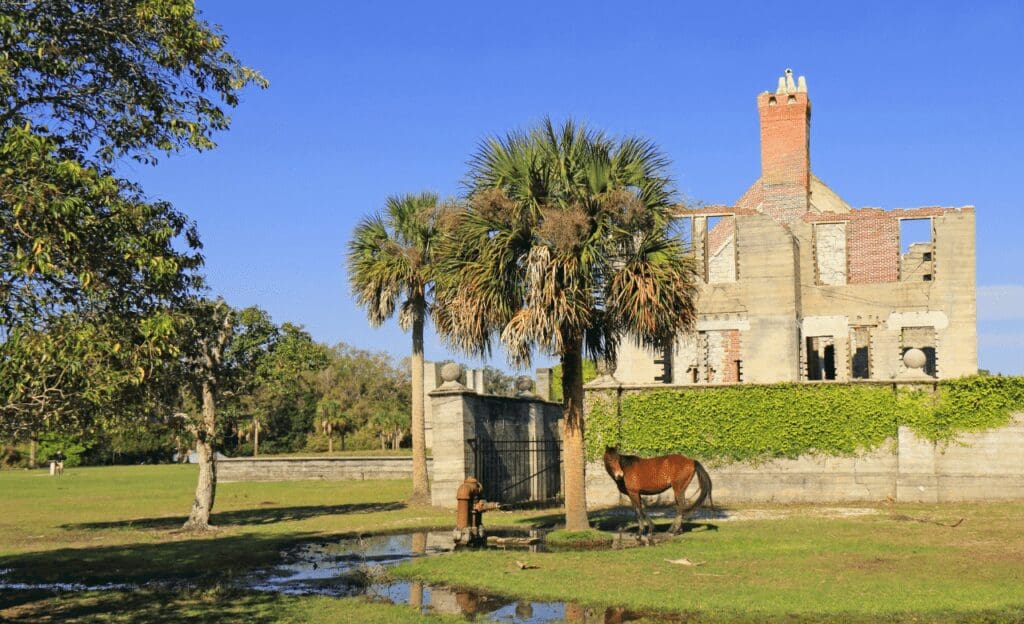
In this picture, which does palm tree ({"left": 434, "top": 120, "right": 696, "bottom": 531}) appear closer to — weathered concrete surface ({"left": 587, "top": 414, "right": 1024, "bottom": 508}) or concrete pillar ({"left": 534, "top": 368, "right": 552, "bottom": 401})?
weathered concrete surface ({"left": 587, "top": 414, "right": 1024, "bottom": 508})

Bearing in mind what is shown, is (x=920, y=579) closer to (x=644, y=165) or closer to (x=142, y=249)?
(x=644, y=165)

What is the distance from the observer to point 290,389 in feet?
85.4

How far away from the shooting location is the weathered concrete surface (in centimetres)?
2547

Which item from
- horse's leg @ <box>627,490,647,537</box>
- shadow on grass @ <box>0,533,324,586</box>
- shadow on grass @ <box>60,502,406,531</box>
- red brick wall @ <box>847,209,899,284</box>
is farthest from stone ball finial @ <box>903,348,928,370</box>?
shadow on grass @ <box>0,533,324,586</box>

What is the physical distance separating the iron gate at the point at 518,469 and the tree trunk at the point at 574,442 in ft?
24.8

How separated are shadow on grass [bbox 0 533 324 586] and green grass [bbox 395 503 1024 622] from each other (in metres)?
3.01

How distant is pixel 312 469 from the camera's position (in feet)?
153

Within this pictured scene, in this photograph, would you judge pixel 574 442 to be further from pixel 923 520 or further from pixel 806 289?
pixel 806 289

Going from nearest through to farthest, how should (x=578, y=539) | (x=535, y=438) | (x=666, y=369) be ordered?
(x=578, y=539), (x=535, y=438), (x=666, y=369)

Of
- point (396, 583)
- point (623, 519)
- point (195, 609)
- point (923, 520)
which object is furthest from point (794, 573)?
point (623, 519)

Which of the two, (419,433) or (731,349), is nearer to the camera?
(419,433)

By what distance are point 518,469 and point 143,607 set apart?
17710mm

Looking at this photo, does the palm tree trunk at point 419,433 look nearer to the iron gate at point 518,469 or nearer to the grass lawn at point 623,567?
the iron gate at point 518,469

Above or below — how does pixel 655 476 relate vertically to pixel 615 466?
below
